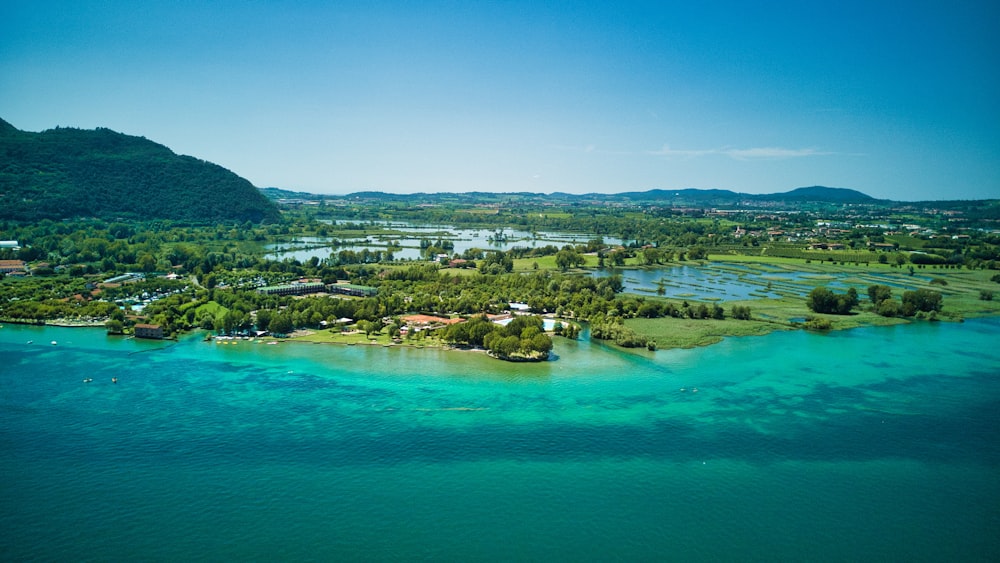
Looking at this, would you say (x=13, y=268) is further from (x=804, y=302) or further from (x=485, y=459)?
(x=804, y=302)

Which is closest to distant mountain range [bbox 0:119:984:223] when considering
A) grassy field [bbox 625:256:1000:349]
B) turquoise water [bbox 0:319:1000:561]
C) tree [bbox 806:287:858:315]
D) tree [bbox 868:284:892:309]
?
turquoise water [bbox 0:319:1000:561]

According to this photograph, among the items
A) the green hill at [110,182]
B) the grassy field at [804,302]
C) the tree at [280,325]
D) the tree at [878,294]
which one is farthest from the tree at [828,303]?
the green hill at [110,182]

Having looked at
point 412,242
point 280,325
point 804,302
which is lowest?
point 804,302

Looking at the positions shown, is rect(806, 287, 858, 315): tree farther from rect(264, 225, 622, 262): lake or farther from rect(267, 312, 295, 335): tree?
rect(264, 225, 622, 262): lake

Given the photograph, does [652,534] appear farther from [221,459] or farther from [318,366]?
[318,366]

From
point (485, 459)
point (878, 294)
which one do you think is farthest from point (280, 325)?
point (878, 294)

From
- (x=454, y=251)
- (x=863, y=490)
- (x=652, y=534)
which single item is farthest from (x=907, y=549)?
(x=454, y=251)
